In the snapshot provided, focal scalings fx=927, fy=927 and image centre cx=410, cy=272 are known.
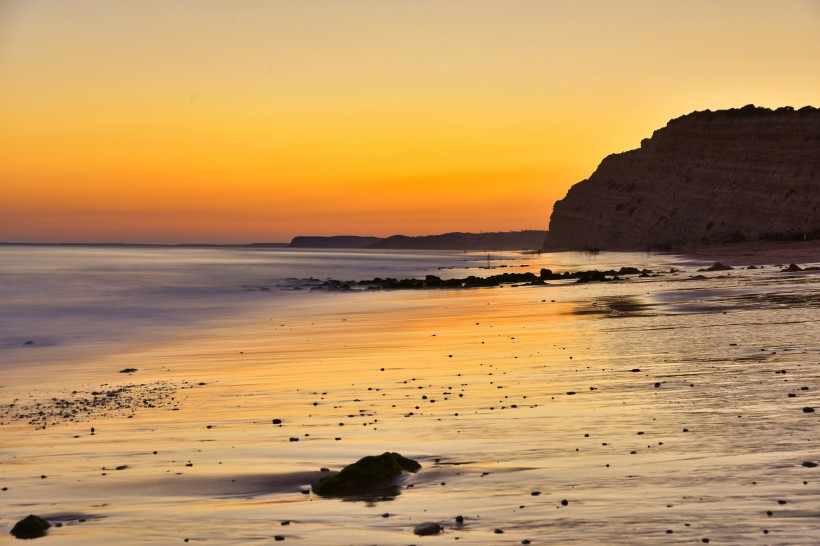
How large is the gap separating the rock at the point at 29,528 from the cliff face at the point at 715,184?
112 metres

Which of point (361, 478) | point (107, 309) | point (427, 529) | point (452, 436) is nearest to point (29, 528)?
point (361, 478)

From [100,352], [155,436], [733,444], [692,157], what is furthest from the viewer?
[692,157]

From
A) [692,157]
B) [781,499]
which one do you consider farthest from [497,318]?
[692,157]

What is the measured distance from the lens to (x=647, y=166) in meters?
165

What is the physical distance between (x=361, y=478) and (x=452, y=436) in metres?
2.33

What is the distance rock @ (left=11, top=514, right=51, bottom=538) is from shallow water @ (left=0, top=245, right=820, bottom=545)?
0.25m

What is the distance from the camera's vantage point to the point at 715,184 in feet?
452

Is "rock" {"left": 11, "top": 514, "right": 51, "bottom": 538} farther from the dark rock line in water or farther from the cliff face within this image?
the cliff face

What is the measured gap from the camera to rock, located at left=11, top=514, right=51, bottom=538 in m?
7.35

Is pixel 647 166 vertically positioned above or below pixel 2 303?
above

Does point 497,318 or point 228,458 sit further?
point 497,318

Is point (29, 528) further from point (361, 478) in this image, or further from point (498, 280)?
point (498, 280)

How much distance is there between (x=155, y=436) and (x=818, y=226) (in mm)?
116417

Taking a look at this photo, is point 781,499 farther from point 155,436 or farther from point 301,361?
point 301,361
